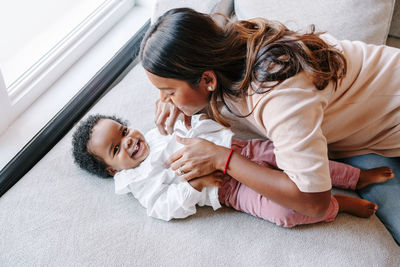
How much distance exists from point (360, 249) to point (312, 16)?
2.80 feet

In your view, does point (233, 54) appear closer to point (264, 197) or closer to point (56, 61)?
point (264, 197)

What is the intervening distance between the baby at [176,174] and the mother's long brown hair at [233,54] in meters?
0.29

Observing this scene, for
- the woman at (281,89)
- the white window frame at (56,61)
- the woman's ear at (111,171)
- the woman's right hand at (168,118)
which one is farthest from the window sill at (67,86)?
the woman at (281,89)

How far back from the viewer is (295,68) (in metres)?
0.98

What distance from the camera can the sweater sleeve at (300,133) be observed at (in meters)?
0.93

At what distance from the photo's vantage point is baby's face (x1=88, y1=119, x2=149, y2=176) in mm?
1288

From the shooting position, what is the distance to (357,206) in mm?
1179

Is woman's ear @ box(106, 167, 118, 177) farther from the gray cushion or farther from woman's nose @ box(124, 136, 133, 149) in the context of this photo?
the gray cushion

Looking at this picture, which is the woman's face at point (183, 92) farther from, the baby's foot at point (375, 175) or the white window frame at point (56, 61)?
the white window frame at point (56, 61)

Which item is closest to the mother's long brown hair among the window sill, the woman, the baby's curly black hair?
the woman

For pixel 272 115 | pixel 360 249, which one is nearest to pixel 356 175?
pixel 360 249

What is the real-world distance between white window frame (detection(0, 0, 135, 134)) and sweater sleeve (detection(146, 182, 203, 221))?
0.71 metres

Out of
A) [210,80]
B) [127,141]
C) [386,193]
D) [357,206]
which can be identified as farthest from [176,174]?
[386,193]

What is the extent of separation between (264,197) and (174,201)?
27 centimetres
